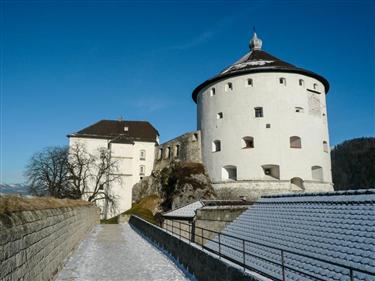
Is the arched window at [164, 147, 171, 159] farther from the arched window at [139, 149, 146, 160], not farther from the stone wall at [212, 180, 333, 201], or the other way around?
the stone wall at [212, 180, 333, 201]

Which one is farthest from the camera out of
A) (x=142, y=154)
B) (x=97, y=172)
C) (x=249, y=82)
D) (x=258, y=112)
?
(x=142, y=154)

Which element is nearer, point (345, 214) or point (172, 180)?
point (345, 214)

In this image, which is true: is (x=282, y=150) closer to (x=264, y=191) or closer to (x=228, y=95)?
(x=264, y=191)

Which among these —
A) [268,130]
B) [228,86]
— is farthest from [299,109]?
[228,86]

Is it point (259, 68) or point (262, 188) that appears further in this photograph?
point (259, 68)

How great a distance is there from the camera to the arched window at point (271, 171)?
25.9 m

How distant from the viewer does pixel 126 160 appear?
38406mm

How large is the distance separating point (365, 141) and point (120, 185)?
32.2m

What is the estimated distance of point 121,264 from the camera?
905cm

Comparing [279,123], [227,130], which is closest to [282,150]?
[279,123]

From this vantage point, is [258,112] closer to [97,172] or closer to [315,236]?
[97,172]

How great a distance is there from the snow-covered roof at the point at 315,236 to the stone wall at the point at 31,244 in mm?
3191

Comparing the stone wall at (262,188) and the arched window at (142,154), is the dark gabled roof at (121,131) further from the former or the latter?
the stone wall at (262,188)

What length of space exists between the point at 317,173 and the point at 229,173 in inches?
285
